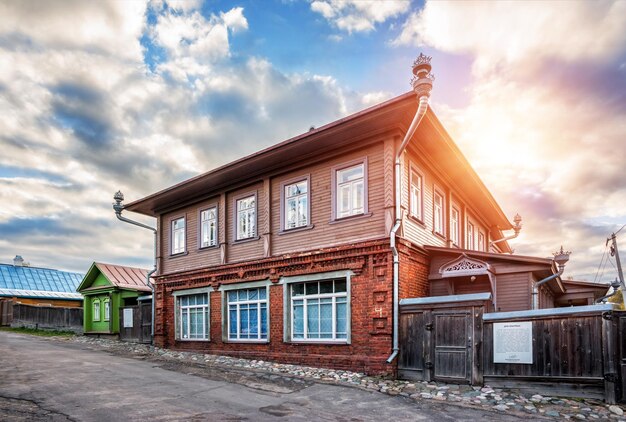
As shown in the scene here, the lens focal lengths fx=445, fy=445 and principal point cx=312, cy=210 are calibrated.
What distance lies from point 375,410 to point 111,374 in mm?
7027

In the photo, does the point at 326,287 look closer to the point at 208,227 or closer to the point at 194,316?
the point at 208,227

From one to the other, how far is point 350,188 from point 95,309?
67.8ft

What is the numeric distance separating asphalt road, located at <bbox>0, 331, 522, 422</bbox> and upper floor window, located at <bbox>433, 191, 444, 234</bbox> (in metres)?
7.11

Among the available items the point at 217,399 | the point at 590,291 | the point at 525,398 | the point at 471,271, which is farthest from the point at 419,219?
the point at 590,291

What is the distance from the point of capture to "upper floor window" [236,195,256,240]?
620 inches

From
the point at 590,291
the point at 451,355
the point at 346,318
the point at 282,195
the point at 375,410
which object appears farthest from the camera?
the point at 590,291

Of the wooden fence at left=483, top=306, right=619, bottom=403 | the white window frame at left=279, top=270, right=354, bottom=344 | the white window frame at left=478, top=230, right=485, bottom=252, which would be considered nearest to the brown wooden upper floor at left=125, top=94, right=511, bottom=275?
the white window frame at left=279, top=270, right=354, bottom=344

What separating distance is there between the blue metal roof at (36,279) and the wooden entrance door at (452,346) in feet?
142

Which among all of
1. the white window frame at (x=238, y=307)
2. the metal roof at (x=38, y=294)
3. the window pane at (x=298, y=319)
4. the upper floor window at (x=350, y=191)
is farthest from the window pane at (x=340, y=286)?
the metal roof at (x=38, y=294)

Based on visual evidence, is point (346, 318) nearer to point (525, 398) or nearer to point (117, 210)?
point (525, 398)

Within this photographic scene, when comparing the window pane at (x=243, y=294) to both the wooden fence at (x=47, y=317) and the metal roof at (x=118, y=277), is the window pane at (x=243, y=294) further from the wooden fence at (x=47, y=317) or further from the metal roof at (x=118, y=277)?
the wooden fence at (x=47, y=317)

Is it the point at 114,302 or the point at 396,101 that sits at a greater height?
the point at 396,101

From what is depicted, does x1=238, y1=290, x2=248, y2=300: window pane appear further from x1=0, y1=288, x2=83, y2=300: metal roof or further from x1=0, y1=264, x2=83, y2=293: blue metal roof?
x1=0, y1=264, x2=83, y2=293: blue metal roof

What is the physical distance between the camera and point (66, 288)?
45188 millimetres
